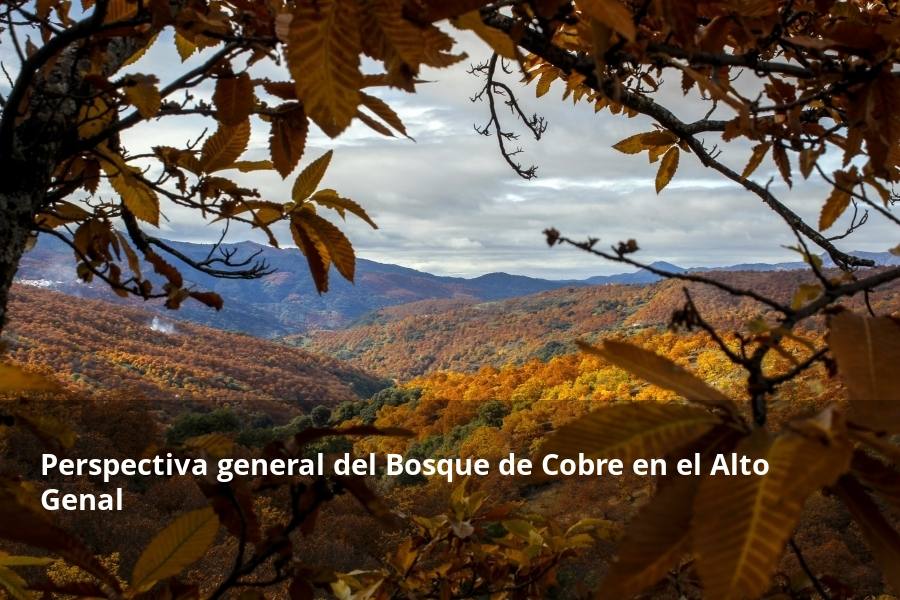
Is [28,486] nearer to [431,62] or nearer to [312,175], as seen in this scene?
[312,175]

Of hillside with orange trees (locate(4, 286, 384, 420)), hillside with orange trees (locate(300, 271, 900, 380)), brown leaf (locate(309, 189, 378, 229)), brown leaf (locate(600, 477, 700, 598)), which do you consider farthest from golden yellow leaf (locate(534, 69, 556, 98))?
hillside with orange trees (locate(300, 271, 900, 380))

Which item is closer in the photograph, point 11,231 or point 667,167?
point 11,231

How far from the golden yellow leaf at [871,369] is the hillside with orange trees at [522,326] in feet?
151

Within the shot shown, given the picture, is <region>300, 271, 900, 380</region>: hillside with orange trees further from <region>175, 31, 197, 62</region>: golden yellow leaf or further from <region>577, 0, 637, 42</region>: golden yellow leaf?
<region>577, 0, 637, 42</region>: golden yellow leaf

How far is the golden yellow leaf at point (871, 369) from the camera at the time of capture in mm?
512

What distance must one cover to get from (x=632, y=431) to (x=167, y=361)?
2701 inches

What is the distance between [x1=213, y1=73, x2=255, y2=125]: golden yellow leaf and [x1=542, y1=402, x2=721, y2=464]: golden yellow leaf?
0.76 m

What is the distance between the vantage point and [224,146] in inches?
48.7

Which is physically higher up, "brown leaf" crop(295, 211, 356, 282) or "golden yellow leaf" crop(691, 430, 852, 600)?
"brown leaf" crop(295, 211, 356, 282)

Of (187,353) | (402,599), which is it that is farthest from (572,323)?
(402,599)

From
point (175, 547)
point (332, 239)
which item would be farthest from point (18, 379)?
point (332, 239)

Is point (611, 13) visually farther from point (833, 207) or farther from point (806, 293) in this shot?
point (833, 207)

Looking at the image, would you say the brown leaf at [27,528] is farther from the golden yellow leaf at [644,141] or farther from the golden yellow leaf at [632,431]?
the golden yellow leaf at [644,141]

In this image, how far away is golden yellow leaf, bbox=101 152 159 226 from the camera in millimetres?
1291
